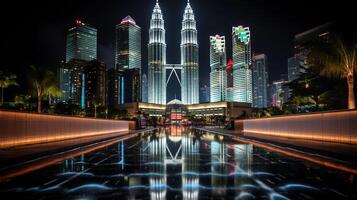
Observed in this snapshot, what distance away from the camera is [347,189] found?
8.41 metres

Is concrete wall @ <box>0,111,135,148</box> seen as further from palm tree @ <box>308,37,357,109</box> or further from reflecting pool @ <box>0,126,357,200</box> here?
palm tree @ <box>308,37,357,109</box>

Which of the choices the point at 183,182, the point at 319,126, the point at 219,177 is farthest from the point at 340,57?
the point at 183,182

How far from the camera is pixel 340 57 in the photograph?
79.7ft

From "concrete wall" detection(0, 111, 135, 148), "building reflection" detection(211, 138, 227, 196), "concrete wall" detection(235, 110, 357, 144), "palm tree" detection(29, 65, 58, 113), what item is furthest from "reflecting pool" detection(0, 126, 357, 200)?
"palm tree" detection(29, 65, 58, 113)

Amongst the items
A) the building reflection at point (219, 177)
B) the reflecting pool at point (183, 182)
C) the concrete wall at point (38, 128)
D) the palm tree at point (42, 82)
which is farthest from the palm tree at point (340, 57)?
the palm tree at point (42, 82)

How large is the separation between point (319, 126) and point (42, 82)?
2951 cm

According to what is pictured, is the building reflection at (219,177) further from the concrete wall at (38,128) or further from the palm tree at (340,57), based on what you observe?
the palm tree at (340,57)

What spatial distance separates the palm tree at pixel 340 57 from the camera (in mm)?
23484

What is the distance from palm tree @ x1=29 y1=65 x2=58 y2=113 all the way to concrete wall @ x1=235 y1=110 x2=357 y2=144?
26679 millimetres

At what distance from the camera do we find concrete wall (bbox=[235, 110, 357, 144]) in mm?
20953

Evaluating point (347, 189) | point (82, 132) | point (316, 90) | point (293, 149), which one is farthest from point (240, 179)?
point (316, 90)

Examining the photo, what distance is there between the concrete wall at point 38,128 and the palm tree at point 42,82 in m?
5.08

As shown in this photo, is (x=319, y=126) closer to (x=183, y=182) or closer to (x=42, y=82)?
(x=183, y=182)

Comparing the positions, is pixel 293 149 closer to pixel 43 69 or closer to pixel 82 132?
pixel 82 132
